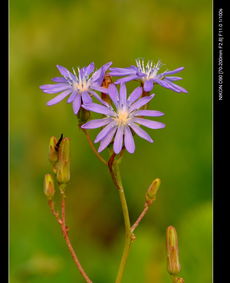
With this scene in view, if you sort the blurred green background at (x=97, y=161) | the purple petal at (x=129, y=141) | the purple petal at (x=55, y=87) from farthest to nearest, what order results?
the blurred green background at (x=97, y=161) → the purple petal at (x=55, y=87) → the purple petal at (x=129, y=141)

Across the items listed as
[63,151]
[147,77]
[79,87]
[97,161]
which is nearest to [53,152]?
A: [63,151]

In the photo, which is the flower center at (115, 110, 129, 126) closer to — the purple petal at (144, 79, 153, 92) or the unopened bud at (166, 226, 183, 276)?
the purple petal at (144, 79, 153, 92)

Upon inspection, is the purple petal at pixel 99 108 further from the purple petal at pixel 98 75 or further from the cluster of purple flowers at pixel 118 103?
the purple petal at pixel 98 75

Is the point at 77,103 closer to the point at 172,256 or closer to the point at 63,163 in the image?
the point at 63,163

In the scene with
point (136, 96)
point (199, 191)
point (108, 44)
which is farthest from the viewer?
point (108, 44)

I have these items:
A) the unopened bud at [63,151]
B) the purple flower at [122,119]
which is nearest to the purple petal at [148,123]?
the purple flower at [122,119]

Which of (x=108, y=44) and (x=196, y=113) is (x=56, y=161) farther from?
(x=108, y=44)

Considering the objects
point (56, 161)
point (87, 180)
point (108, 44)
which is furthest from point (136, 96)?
point (108, 44)
